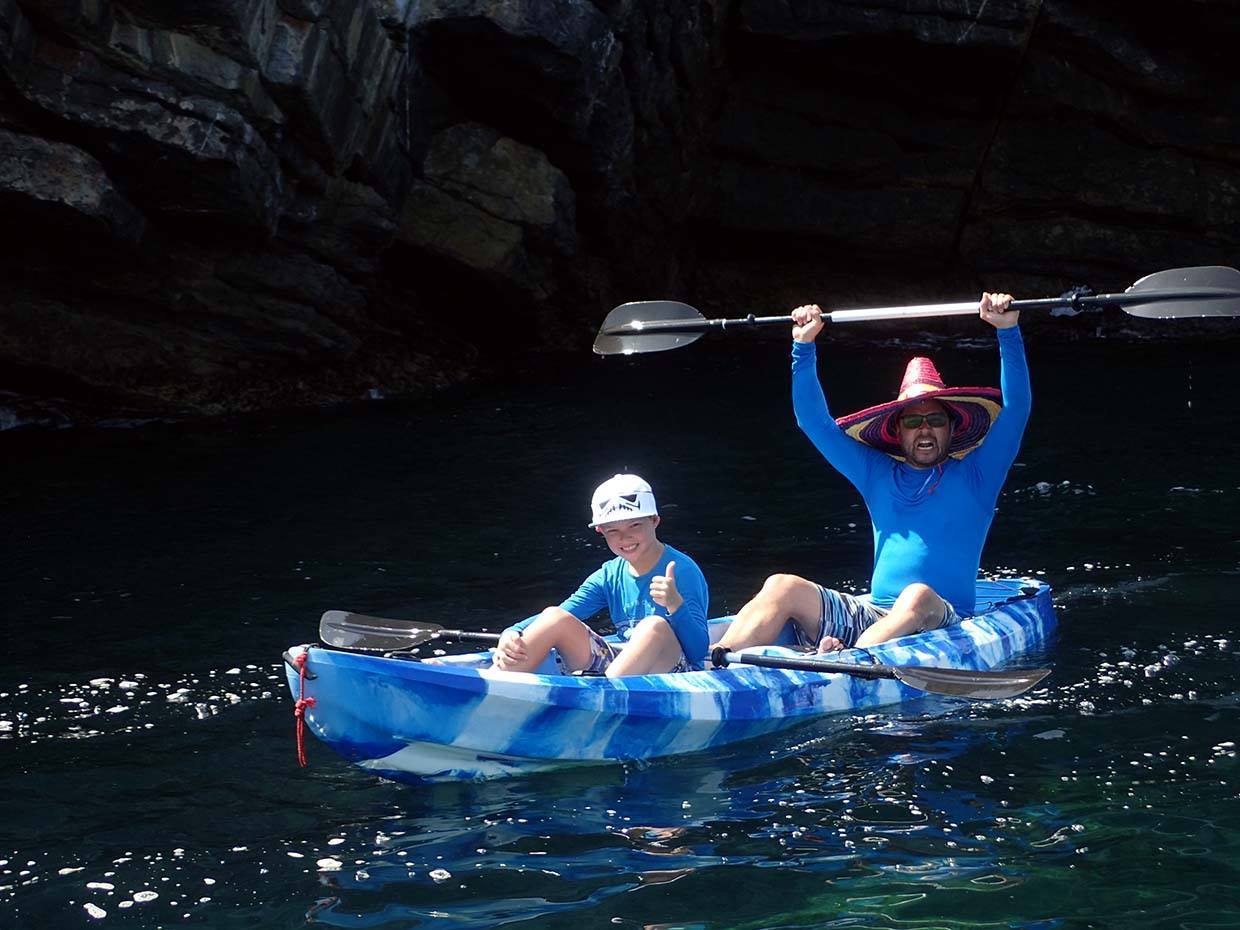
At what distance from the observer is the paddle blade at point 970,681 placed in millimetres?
5973

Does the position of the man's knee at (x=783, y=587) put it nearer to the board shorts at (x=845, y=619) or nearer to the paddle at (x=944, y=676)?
the board shorts at (x=845, y=619)

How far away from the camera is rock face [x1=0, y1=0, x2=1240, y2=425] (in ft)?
37.4

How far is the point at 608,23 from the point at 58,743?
33.9 ft

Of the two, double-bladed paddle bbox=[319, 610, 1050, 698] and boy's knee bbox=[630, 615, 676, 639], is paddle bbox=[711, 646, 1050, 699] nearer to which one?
double-bladed paddle bbox=[319, 610, 1050, 698]

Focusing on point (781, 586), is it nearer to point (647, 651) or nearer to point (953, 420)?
point (647, 651)

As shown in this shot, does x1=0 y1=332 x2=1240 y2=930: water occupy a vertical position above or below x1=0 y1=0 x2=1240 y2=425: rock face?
below

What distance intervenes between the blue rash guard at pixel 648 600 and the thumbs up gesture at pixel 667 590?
101 mm

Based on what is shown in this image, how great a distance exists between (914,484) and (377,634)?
100 inches

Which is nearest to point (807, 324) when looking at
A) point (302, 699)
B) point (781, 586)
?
point (781, 586)

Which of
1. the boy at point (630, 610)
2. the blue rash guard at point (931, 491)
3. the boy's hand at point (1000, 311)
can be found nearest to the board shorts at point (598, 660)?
the boy at point (630, 610)

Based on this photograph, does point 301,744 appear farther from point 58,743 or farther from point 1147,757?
point 1147,757

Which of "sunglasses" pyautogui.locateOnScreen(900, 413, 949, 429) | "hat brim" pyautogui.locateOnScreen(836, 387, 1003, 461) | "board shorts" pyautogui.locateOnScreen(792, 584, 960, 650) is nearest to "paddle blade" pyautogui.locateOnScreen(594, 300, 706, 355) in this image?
"hat brim" pyautogui.locateOnScreen(836, 387, 1003, 461)

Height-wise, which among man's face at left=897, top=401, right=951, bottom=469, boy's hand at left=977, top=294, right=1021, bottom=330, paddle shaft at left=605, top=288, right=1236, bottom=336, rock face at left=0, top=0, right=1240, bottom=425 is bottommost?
man's face at left=897, top=401, right=951, bottom=469

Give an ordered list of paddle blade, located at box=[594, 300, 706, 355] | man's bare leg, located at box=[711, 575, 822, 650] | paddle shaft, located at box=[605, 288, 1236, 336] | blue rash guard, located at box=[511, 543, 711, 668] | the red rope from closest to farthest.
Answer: the red rope < blue rash guard, located at box=[511, 543, 711, 668] < man's bare leg, located at box=[711, 575, 822, 650] < paddle shaft, located at box=[605, 288, 1236, 336] < paddle blade, located at box=[594, 300, 706, 355]
